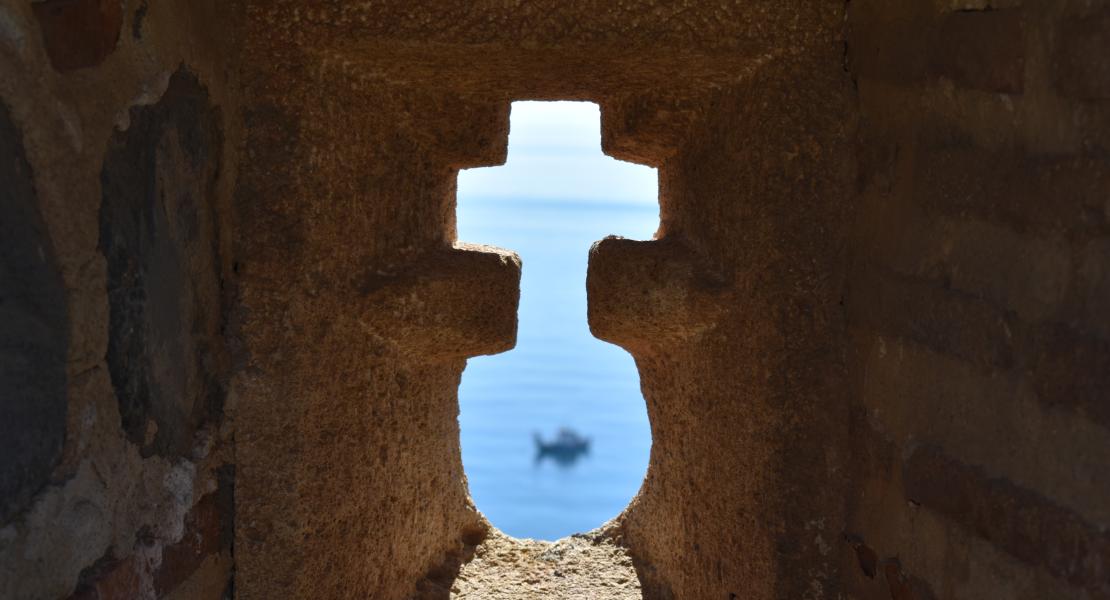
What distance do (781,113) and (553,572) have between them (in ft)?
3.11

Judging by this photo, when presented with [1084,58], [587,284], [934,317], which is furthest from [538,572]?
[1084,58]

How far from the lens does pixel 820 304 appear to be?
4.77ft

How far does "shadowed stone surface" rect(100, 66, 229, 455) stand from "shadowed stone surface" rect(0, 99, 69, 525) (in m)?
0.11

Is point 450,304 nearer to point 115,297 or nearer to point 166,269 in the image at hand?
point 166,269

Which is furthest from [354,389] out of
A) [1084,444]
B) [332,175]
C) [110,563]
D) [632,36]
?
[1084,444]

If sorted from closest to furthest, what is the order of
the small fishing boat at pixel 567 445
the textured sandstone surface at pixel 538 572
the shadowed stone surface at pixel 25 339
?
the shadowed stone surface at pixel 25 339, the textured sandstone surface at pixel 538 572, the small fishing boat at pixel 567 445

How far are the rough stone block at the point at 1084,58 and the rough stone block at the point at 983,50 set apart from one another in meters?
0.07

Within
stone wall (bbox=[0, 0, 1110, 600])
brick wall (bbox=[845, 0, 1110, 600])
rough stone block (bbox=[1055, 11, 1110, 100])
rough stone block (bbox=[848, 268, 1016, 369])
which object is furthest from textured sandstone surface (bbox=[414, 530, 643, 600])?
rough stone block (bbox=[1055, 11, 1110, 100])

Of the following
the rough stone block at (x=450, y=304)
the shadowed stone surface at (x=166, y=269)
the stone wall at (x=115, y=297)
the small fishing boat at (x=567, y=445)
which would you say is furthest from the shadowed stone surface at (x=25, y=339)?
the small fishing boat at (x=567, y=445)

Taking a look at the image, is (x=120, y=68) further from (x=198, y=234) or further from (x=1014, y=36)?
(x=1014, y=36)

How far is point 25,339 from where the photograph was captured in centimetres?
95

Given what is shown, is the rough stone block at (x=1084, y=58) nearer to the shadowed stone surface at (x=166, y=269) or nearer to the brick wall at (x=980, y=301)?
the brick wall at (x=980, y=301)

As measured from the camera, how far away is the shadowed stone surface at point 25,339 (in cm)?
92

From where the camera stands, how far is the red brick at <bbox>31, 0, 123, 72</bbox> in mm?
988
